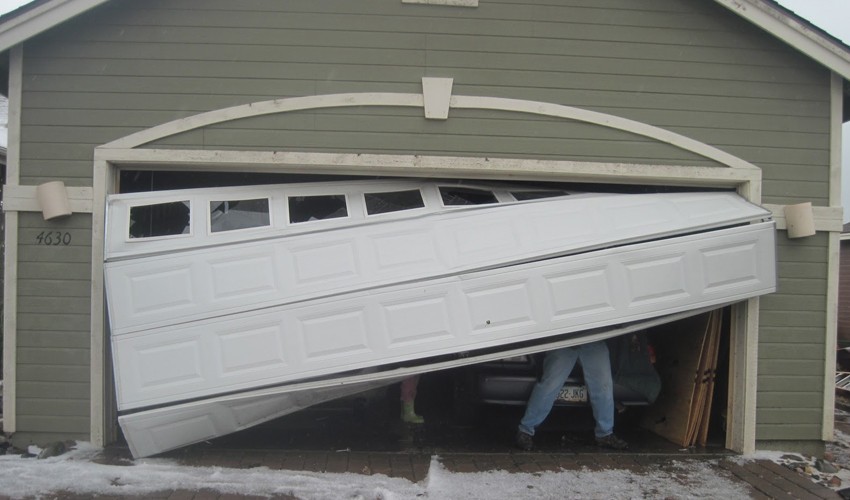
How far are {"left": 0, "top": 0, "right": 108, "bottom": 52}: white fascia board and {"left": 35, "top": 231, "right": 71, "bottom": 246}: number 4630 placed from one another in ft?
5.28

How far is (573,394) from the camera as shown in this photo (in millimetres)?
6387

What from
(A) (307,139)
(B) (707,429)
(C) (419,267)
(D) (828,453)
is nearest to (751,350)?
(B) (707,429)

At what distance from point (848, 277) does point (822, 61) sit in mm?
10674

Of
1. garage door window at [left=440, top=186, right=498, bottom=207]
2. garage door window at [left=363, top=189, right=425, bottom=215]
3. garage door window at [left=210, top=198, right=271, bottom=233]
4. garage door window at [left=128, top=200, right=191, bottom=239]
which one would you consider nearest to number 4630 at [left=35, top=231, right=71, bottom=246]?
garage door window at [left=128, top=200, right=191, bottom=239]

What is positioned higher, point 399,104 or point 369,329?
point 399,104

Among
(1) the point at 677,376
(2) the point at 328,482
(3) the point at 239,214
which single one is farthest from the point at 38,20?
(1) the point at 677,376

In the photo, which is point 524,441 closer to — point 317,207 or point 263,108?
point 317,207

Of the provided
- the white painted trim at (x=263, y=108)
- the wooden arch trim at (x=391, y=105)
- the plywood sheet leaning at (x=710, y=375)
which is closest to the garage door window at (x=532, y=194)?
the wooden arch trim at (x=391, y=105)

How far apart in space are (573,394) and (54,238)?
4.99 metres

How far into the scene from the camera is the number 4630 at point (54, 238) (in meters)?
5.72

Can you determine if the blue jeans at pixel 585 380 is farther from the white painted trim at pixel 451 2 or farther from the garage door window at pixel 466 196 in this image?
the white painted trim at pixel 451 2

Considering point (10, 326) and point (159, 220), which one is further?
point (159, 220)

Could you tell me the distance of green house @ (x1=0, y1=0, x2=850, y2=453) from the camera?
5.71 meters

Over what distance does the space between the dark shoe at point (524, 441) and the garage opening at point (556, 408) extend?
243 mm
